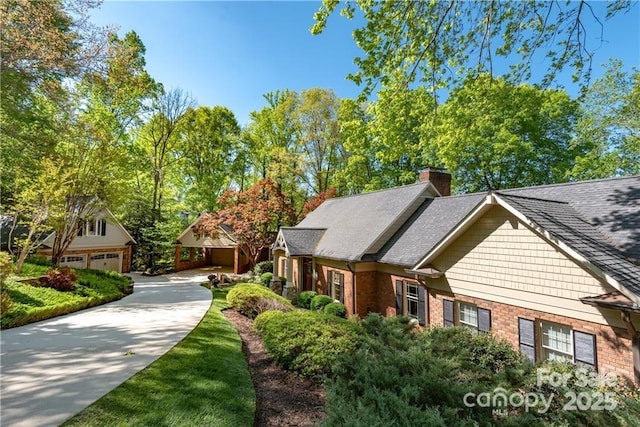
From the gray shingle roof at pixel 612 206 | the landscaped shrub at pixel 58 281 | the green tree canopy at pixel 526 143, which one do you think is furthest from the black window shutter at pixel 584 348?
the landscaped shrub at pixel 58 281

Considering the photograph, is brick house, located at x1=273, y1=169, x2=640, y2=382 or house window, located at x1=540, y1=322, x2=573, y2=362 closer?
brick house, located at x1=273, y1=169, x2=640, y2=382

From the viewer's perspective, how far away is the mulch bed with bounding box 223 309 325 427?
507cm

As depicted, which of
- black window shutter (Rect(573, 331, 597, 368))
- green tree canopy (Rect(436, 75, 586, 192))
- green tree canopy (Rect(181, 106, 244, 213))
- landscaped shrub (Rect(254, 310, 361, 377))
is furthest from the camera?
green tree canopy (Rect(181, 106, 244, 213))

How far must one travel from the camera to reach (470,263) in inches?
366

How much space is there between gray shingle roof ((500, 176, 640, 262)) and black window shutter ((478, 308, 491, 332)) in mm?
3475

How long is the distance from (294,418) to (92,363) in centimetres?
488

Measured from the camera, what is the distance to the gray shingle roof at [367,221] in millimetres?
13578

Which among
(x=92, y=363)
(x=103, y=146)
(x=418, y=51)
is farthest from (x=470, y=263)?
(x=103, y=146)

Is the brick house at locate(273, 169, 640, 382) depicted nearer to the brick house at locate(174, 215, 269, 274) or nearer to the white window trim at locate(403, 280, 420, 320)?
the white window trim at locate(403, 280, 420, 320)

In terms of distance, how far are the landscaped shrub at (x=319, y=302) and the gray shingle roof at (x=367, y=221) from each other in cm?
198

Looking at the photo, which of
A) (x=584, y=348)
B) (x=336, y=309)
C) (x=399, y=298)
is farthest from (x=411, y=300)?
(x=584, y=348)

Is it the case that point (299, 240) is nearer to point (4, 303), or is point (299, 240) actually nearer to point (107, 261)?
point (4, 303)

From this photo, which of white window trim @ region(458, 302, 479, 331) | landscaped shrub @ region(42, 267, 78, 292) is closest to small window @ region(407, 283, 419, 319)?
white window trim @ region(458, 302, 479, 331)

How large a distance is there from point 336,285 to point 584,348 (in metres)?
9.82
